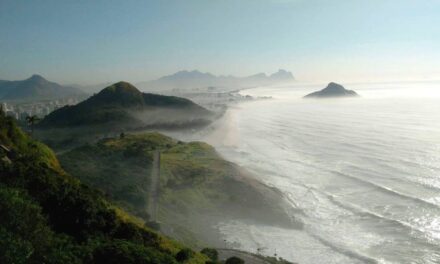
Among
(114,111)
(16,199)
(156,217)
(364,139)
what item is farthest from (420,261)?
(114,111)

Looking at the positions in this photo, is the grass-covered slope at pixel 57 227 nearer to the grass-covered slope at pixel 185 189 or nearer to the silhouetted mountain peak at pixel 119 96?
the grass-covered slope at pixel 185 189

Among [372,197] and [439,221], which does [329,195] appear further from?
[439,221]

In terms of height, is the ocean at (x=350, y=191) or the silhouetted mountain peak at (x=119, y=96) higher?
the silhouetted mountain peak at (x=119, y=96)

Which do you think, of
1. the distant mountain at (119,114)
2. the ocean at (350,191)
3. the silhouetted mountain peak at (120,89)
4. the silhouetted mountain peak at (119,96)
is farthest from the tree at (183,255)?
the silhouetted mountain peak at (120,89)

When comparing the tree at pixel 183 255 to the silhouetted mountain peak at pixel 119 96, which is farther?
the silhouetted mountain peak at pixel 119 96

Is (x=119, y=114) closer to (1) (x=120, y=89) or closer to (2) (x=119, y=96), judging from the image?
(2) (x=119, y=96)

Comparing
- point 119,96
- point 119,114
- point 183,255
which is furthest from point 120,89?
point 183,255
